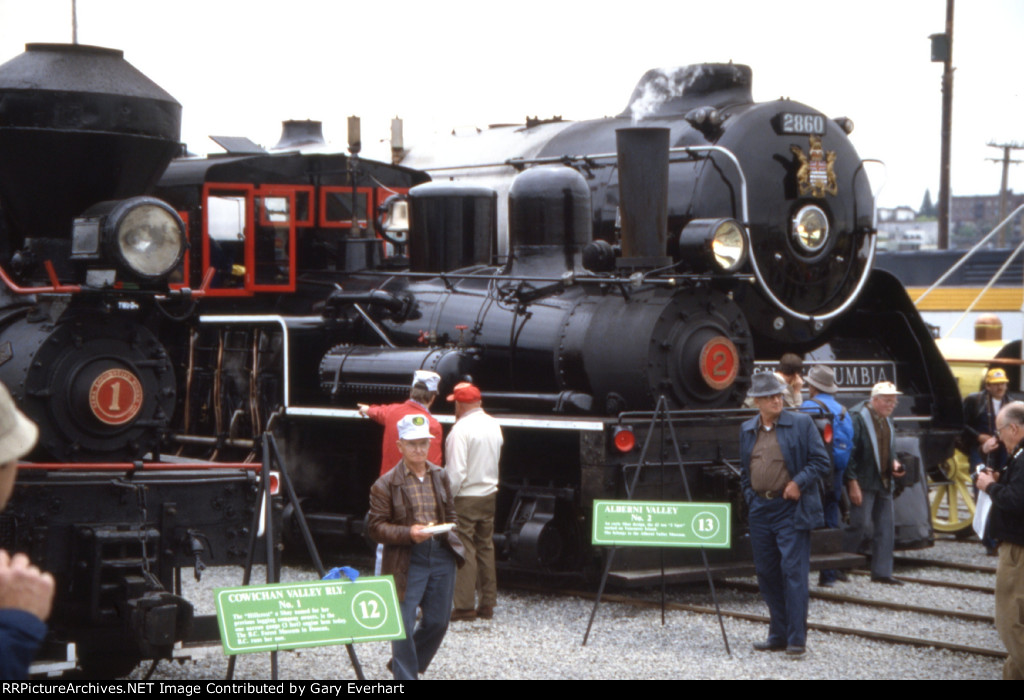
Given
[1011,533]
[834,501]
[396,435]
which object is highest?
[396,435]

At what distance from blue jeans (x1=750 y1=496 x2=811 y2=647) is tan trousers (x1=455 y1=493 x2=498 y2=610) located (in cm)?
178

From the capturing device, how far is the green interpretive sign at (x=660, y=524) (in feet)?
25.6

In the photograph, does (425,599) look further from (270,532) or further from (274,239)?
(274,239)

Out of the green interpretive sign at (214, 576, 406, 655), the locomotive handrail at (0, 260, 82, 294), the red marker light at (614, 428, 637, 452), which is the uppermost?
the locomotive handrail at (0, 260, 82, 294)

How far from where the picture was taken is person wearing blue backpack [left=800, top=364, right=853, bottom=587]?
949cm

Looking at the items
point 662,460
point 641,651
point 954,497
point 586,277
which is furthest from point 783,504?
point 954,497

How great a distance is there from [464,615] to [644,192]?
Result: 3021 millimetres

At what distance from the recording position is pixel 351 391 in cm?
1004

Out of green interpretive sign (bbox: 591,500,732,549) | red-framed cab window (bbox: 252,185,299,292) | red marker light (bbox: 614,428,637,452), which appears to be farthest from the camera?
red-framed cab window (bbox: 252,185,299,292)

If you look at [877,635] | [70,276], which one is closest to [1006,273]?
[877,635]

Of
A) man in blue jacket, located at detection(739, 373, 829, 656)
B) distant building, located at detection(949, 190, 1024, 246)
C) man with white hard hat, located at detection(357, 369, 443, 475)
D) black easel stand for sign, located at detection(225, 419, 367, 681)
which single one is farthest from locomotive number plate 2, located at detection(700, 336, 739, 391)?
distant building, located at detection(949, 190, 1024, 246)

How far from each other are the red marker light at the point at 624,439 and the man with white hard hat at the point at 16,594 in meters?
6.17

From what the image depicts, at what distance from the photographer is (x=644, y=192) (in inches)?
355

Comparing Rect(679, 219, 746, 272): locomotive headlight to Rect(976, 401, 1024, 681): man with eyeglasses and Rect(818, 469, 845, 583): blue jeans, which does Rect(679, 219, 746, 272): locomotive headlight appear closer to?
Rect(818, 469, 845, 583): blue jeans
